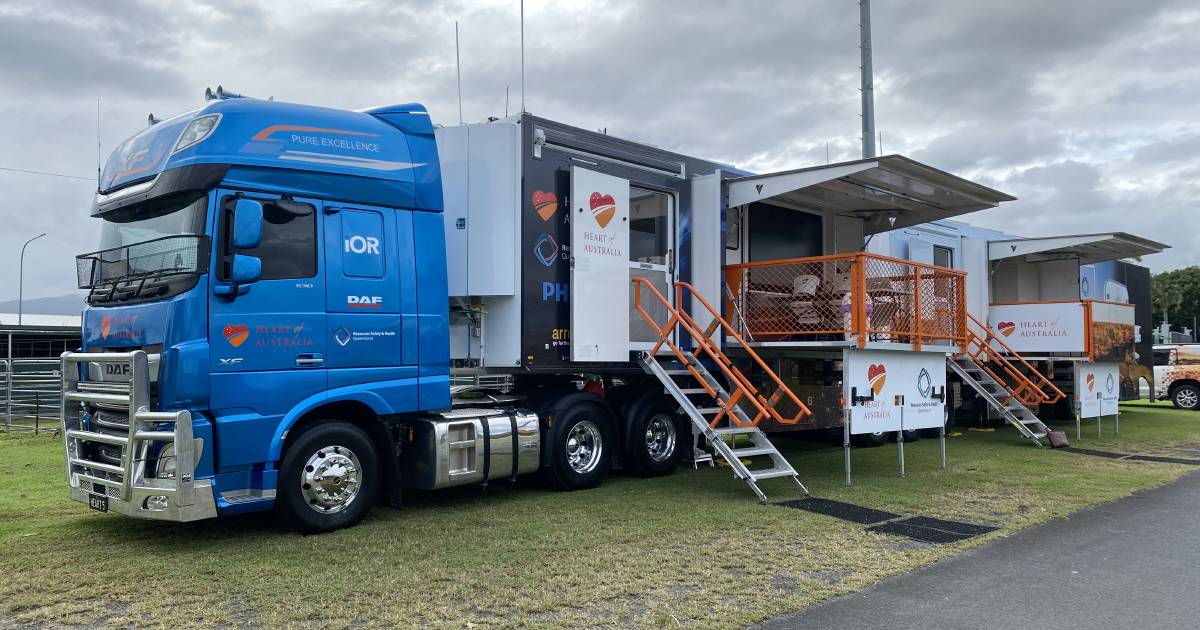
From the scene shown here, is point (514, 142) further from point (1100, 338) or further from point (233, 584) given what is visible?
point (1100, 338)

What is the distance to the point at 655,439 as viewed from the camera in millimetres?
9789

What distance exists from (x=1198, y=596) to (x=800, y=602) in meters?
2.46

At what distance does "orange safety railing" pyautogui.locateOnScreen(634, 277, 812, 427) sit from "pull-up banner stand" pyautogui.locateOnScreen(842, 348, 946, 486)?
58 centimetres

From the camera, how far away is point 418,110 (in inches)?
303

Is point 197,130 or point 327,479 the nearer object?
point 197,130

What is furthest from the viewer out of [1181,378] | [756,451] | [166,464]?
[1181,378]

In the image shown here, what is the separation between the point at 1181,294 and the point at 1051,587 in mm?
76811

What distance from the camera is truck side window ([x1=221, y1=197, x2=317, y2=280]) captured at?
655cm

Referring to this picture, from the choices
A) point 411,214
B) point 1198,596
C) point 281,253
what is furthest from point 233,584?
point 1198,596

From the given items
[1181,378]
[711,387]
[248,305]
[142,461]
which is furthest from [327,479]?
[1181,378]

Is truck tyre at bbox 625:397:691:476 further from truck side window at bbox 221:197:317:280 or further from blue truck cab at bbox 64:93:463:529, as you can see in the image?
truck side window at bbox 221:197:317:280

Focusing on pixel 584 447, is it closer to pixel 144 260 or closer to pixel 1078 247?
pixel 144 260

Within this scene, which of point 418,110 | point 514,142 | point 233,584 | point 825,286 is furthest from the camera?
point 825,286

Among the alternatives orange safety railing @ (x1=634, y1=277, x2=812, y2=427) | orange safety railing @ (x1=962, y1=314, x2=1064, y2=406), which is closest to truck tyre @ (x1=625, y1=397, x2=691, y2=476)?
orange safety railing @ (x1=634, y1=277, x2=812, y2=427)
